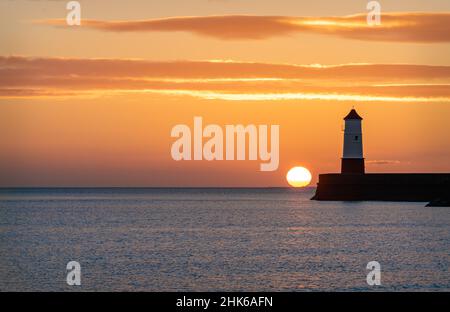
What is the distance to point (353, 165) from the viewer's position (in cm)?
8212

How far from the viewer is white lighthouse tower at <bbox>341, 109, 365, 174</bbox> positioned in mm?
80500


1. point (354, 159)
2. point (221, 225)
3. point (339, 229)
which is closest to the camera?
point (339, 229)

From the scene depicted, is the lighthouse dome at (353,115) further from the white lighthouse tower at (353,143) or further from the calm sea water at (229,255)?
the calm sea water at (229,255)

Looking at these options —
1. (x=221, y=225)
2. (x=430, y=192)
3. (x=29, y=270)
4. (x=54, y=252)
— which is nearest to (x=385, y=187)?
(x=430, y=192)

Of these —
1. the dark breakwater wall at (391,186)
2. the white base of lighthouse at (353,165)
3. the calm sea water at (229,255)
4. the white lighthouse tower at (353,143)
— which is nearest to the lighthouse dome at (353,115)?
the white lighthouse tower at (353,143)

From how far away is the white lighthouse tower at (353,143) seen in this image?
3169 inches

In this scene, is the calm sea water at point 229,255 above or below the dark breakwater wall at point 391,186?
below

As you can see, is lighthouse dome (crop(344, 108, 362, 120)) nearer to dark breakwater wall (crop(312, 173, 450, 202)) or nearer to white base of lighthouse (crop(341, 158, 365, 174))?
white base of lighthouse (crop(341, 158, 365, 174))

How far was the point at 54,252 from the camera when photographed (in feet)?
140

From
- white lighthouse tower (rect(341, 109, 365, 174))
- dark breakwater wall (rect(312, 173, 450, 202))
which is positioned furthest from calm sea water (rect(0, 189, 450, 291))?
dark breakwater wall (rect(312, 173, 450, 202))

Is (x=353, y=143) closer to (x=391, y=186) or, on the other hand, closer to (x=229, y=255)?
(x=391, y=186)
